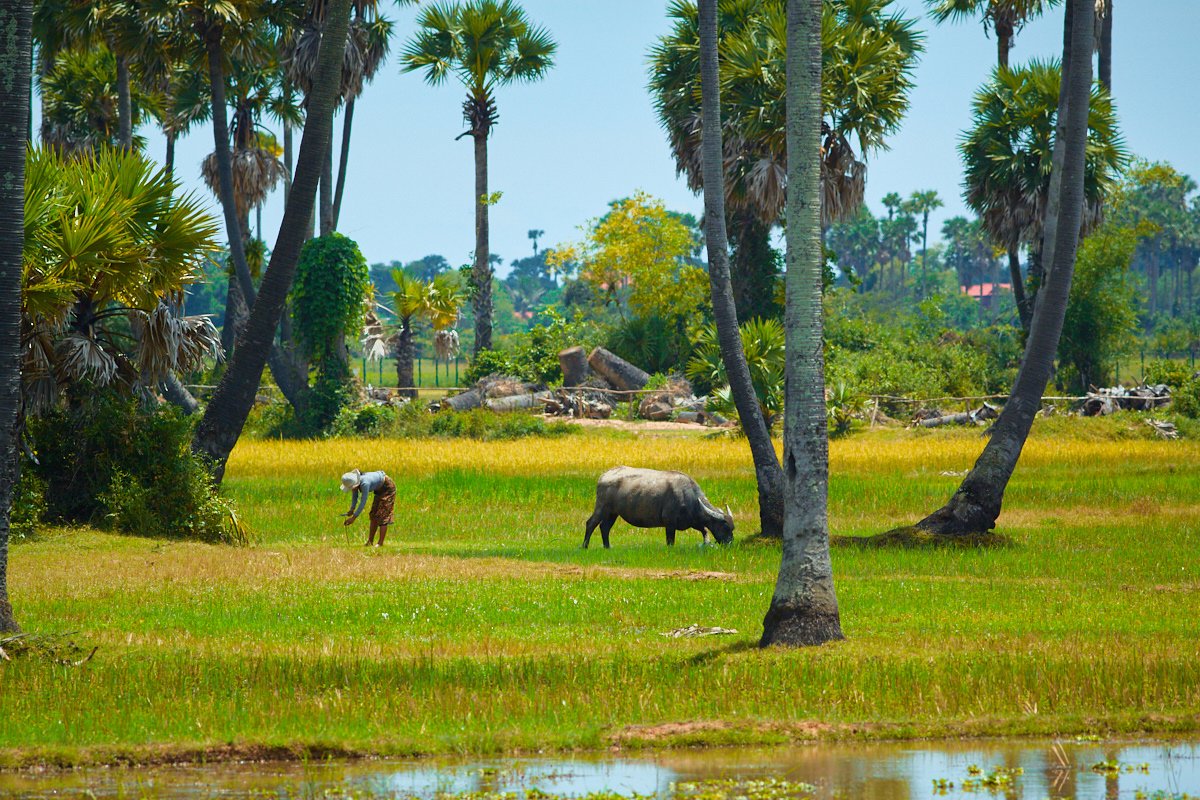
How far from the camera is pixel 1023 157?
136 feet

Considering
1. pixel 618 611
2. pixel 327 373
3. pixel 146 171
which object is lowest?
pixel 618 611

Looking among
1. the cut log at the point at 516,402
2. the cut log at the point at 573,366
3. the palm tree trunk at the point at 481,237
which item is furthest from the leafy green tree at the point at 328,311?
the palm tree trunk at the point at 481,237

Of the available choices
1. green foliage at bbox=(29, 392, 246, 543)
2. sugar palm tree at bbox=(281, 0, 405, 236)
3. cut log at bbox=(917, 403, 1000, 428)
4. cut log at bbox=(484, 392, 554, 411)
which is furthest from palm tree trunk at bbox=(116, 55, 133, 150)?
cut log at bbox=(917, 403, 1000, 428)

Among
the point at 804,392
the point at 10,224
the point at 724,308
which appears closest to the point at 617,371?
the point at 724,308

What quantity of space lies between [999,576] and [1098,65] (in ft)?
96.0

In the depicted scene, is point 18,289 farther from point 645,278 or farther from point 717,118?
point 645,278

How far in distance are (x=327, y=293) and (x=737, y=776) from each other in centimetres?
3750

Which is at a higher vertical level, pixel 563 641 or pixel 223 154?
pixel 223 154

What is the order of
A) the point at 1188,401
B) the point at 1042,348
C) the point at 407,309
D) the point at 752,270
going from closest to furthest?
1. the point at 1042,348
2. the point at 1188,401
3. the point at 752,270
4. the point at 407,309

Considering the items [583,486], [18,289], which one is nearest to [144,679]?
[18,289]

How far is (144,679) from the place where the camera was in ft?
38.4

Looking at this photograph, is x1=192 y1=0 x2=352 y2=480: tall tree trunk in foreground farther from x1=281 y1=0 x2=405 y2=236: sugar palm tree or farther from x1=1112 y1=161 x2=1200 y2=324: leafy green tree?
x1=1112 y1=161 x2=1200 y2=324: leafy green tree

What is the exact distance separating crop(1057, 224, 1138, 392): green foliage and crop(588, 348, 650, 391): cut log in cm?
1638

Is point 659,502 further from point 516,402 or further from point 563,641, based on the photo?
point 516,402
